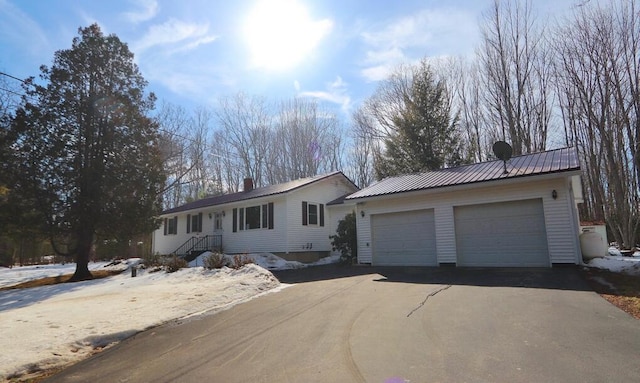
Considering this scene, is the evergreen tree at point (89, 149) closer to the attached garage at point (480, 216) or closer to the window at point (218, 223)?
the window at point (218, 223)

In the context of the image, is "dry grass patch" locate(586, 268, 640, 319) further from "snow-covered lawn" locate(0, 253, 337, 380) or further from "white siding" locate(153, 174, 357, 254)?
"white siding" locate(153, 174, 357, 254)

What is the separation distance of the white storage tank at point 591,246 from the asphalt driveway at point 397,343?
161 inches

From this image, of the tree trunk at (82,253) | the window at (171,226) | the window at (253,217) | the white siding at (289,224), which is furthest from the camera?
the window at (171,226)

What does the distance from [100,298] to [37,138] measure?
368 inches

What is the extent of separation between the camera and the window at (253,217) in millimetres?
19812

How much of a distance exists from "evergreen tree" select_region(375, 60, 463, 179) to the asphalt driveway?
18.9m

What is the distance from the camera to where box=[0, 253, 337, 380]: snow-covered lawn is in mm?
4953

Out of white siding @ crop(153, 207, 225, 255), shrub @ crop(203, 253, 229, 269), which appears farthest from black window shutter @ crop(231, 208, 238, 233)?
shrub @ crop(203, 253, 229, 269)

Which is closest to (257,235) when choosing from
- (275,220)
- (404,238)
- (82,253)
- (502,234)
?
(275,220)

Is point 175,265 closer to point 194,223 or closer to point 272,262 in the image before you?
point 272,262

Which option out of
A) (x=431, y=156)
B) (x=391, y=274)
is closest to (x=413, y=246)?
(x=391, y=274)

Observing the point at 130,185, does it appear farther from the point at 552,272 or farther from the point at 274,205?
the point at 552,272


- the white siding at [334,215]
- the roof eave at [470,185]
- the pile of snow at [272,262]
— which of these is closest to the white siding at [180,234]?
the pile of snow at [272,262]

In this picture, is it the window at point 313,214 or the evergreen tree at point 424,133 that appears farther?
the evergreen tree at point 424,133
